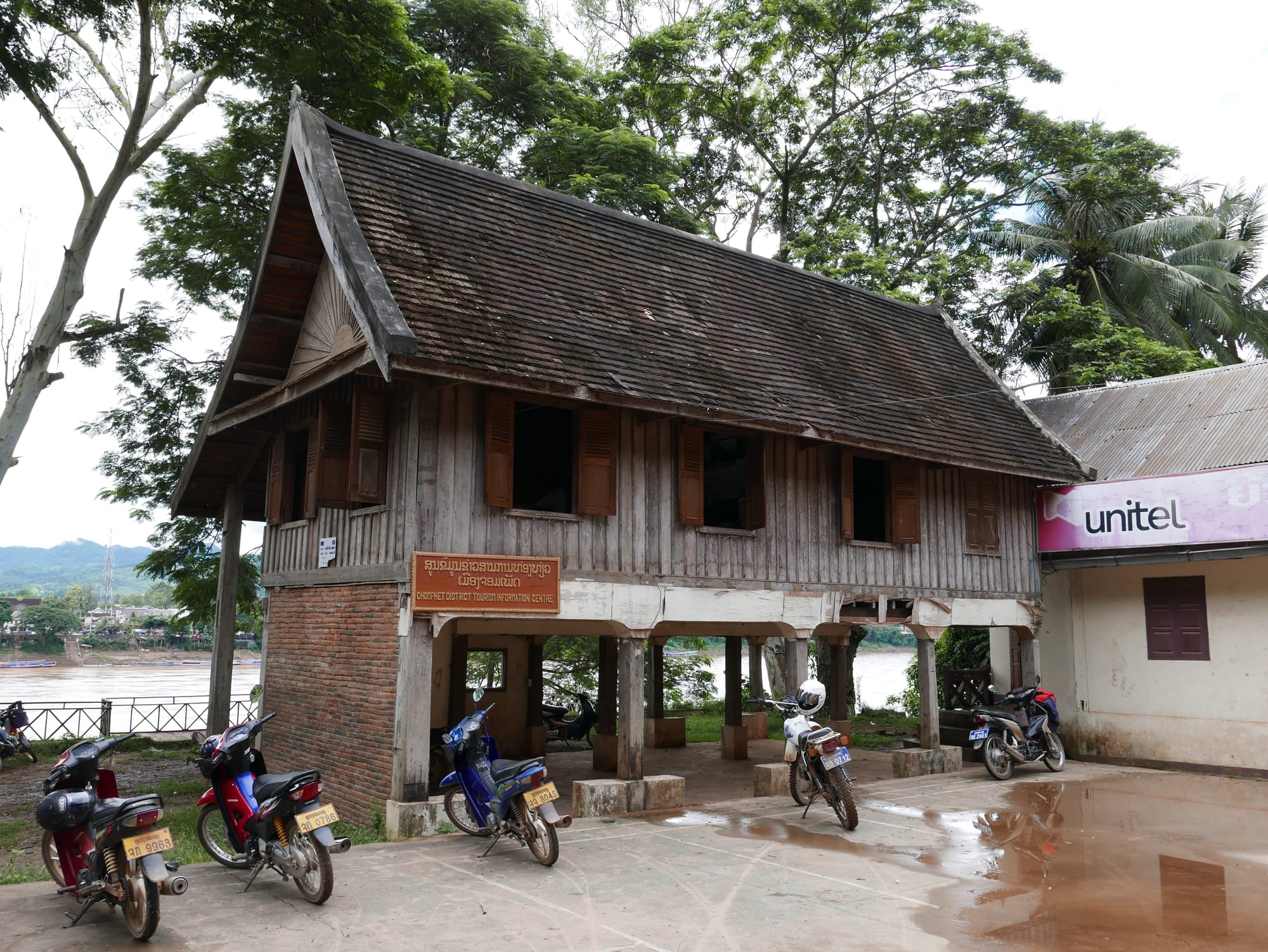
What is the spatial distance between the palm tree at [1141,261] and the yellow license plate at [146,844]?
25.5m

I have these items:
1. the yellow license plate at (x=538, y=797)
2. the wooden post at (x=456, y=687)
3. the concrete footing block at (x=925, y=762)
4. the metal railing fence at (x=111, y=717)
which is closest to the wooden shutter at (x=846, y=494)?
the concrete footing block at (x=925, y=762)

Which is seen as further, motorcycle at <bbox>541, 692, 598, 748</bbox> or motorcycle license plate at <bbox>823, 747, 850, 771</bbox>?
motorcycle at <bbox>541, 692, 598, 748</bbox>

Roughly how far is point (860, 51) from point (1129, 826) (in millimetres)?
20211

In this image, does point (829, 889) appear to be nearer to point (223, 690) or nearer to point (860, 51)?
point (223, 690)

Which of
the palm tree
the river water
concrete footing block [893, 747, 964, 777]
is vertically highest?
the palm tree

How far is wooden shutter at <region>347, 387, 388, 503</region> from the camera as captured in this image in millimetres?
9648

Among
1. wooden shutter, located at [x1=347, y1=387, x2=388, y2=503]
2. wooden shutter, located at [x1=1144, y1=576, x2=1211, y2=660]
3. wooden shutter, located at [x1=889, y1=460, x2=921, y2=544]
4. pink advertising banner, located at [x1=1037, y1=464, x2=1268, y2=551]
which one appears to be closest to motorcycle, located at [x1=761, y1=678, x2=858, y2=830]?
wooden shutter, located at [x1=889, y1=460, x2=921, y2=544]

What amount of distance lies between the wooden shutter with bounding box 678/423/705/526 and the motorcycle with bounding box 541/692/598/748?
7.12m

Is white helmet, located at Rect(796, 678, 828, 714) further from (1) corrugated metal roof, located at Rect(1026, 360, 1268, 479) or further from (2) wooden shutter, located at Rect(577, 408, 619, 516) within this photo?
(1) corrugated metal roof, located at Rect(1026, 360, 1268, 479)

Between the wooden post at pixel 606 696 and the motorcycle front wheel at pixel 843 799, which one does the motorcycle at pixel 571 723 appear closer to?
the wooden post at pixel 606 696

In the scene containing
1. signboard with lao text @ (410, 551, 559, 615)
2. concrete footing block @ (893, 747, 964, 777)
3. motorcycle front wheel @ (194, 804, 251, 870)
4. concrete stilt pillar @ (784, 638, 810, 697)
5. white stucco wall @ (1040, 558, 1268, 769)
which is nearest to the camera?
motorcycle front wheel @ (194, 804, 251, 870)

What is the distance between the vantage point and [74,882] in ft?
21.1

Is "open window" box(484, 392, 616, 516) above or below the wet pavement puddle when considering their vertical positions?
above

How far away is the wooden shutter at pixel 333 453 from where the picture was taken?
398 inches
